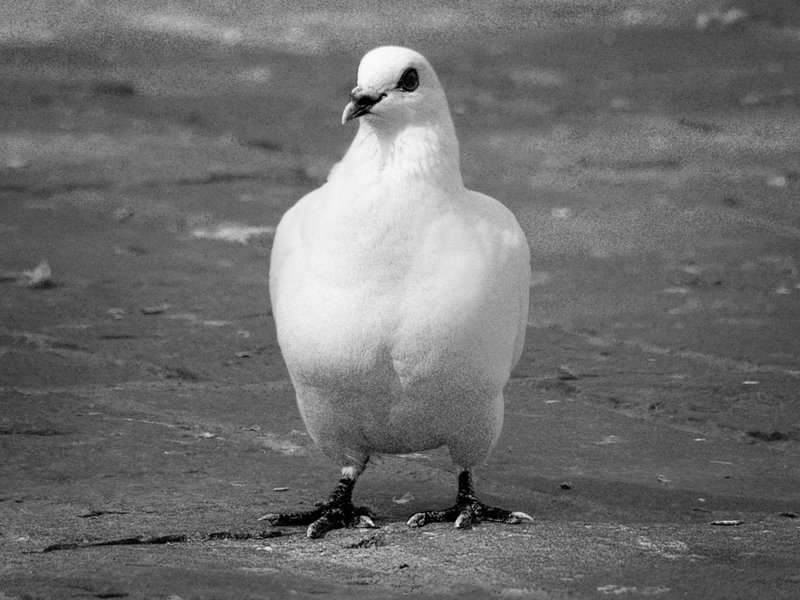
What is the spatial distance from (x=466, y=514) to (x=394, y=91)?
1.08 metres

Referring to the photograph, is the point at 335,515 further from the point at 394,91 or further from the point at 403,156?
the point at 394,91

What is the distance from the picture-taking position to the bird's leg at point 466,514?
12.9 ft

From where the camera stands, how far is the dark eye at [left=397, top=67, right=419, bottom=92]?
383cm

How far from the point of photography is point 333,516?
3930 millimetres

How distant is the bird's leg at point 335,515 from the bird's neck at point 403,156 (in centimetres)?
81

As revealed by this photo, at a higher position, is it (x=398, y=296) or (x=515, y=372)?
(x=398, y=296)

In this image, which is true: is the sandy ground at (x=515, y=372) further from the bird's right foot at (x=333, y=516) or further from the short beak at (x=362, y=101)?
the short beak at (x=362, y=101)

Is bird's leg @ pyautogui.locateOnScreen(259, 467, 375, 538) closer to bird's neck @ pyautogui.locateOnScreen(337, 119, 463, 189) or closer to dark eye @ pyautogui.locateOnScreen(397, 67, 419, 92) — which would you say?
bird's neck @ pyautogui.locateOnScreen(337, 119, 463, 189)

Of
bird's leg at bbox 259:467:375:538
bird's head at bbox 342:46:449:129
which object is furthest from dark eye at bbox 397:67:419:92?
bird's leg at bbox 259:467:375:538

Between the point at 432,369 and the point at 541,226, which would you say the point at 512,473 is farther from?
the point at 541,226

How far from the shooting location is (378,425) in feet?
12.7

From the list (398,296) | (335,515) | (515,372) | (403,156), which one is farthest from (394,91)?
(515,372)

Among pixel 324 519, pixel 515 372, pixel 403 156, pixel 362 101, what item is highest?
pixel 362 101

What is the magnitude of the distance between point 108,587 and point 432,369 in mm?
957
